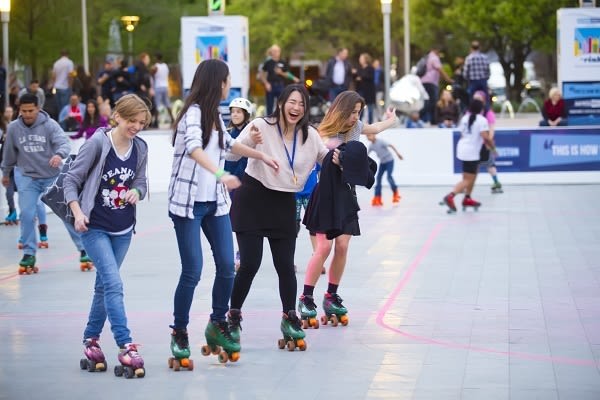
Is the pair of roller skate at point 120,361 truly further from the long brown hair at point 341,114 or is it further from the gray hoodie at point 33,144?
the gray hoodie at point 33,144

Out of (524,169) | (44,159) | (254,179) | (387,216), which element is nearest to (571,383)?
(254,179)

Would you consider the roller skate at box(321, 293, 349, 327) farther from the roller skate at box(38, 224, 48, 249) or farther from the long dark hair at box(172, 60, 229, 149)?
the roller skate at box(38, 224, 48, 249)

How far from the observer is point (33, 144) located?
12.8 meters

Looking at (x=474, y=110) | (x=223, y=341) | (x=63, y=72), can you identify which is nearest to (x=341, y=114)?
(x=223, y=341)

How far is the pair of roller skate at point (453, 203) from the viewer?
61.4 feet

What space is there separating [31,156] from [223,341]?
17.1ft

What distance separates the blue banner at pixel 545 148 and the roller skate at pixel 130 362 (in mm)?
16317

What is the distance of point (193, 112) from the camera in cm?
777

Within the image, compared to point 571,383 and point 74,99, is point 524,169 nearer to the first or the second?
point 74,99

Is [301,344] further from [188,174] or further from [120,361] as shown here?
[188,174]

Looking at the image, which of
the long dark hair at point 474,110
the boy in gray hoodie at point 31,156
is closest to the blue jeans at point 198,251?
Answer: the boy in gray hoodie at point 31,156

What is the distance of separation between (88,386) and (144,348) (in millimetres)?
1157

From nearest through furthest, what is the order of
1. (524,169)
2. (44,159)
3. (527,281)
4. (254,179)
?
(254,179) < (527,281) < (44,159) < (524,169)

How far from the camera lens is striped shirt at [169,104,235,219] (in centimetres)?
771
